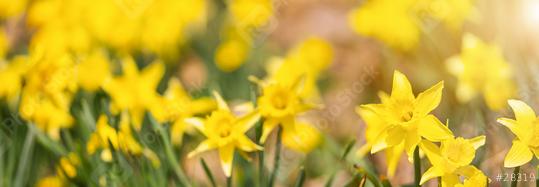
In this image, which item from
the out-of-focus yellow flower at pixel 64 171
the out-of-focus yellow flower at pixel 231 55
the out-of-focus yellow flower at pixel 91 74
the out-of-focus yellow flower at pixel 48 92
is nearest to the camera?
the out-of-focus yellow flower at pixel 64 171

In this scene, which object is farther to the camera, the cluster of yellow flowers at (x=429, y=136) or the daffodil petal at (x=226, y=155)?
the daffodil petal at (x=226, y=155)

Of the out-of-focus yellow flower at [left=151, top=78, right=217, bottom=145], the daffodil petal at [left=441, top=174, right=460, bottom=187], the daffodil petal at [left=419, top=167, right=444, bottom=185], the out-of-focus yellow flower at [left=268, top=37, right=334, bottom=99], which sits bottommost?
the out-of-focus yellow flower at [left=268, top=37, right=334, bottom=99]

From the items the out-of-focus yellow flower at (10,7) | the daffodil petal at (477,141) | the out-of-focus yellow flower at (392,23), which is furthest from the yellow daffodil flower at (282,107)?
the out-of-focus yellow flower at (10,7)

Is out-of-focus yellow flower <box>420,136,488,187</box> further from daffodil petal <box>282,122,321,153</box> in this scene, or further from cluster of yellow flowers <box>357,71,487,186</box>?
daffodil petal <box>282,122,321,153</box>

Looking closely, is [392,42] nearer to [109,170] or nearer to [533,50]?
[533,50]

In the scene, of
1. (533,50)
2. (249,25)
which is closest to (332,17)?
(249,25)

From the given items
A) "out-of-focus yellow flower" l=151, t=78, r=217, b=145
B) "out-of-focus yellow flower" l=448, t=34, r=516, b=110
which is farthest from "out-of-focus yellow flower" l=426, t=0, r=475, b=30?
"out-of-focus yellow flower" l=151, t=78, r=217, b=145

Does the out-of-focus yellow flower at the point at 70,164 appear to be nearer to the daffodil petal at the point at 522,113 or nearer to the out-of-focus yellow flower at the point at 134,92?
the out-of-focus yellow flower at the point at 134,92
